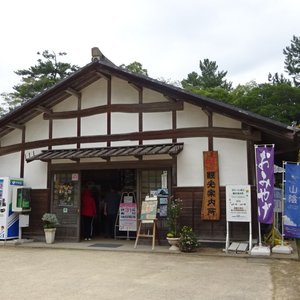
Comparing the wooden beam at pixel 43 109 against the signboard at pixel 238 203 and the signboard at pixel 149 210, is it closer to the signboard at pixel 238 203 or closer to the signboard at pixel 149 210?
the signboard at pixel 149 210

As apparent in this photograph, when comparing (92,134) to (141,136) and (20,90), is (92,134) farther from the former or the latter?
(20,90)

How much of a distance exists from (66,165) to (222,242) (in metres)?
4.90

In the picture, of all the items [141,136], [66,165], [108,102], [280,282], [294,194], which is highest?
[108,102]

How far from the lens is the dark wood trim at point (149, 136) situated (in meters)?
9.40

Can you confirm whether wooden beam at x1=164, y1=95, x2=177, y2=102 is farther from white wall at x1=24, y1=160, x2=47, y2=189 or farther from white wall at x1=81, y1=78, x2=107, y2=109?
white wall at x1=24, y1=160, x2=47, y2=189

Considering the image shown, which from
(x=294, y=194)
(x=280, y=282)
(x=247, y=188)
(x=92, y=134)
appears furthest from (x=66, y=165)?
(x=280, y=282)

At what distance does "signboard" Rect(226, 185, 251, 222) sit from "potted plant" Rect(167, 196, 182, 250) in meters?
1.21

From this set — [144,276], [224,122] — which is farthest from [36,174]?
[144,276]

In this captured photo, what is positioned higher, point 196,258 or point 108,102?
point 108,102

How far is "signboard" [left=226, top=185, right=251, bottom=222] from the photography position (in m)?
8.76

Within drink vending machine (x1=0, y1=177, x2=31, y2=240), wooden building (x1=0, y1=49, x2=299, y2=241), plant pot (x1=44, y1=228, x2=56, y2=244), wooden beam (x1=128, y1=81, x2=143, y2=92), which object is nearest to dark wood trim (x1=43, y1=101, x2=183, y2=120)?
wooden building (x1=0, y1=49, x2=299, y2=241)

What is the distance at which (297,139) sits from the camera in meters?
8.61

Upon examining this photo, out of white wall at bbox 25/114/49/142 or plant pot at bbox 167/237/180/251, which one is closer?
plant pot at bbox 167/237/180/251

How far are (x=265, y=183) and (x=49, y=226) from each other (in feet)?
19.4
